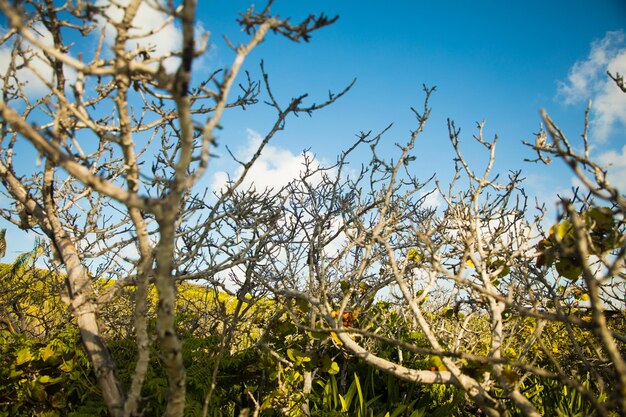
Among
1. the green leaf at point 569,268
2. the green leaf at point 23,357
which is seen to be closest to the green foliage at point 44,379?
the green leaf at point 23,357

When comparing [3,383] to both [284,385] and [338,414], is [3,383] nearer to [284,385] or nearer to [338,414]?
[284,385]

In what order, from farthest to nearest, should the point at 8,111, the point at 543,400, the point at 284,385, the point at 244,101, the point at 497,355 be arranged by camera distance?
the point at 543,400 → the point at 284,385 → the point at 244,101 → the point at 497,355 → the point at 8,111

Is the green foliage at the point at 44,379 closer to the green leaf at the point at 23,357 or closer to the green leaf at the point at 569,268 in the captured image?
the green leaf at the point at 23,357

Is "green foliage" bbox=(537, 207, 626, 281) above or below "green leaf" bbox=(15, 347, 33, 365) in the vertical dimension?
above

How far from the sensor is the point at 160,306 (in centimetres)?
121

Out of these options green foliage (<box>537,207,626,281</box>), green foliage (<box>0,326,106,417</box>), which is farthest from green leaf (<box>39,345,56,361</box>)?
green foliage (<box>537,207,626,281</box>)

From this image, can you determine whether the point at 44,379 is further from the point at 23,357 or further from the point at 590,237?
the point at 590,237

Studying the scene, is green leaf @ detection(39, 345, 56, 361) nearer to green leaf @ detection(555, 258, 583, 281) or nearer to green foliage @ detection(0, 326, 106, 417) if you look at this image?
green foliage @ detection(0, 326, 106, 417)

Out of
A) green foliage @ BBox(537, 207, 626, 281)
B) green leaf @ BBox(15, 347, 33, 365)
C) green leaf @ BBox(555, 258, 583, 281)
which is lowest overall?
green leaf @ BBox(15, 347, 33, 365)

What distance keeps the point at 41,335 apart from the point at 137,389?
4.72m

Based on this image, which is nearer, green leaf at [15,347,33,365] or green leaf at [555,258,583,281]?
green leaf at [555,258,583,281]

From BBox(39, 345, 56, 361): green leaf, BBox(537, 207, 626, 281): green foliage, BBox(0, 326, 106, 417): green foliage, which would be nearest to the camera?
BBox(537, 207, 626, 281): green foliage

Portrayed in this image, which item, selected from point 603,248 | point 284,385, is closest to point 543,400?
Result: point 284,385

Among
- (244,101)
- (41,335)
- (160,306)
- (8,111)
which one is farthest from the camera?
(41,335)
